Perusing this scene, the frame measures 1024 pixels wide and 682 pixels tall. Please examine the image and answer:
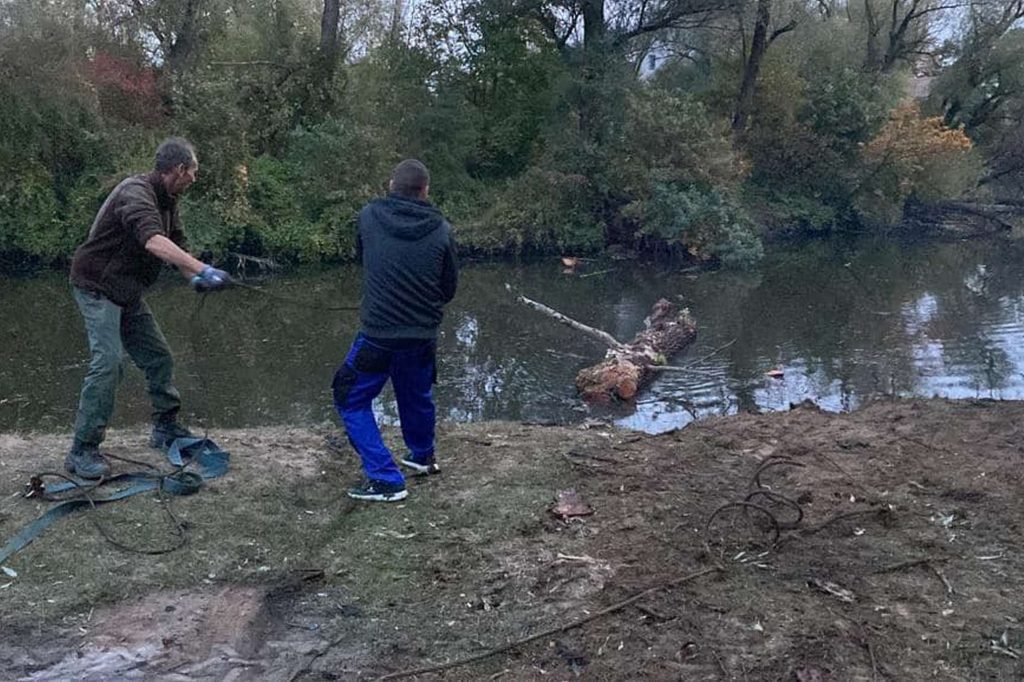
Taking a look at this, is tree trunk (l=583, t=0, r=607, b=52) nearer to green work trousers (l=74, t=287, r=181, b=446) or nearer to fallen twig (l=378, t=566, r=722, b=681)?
green work trousers (l=74, t=287, r=181, b=446)

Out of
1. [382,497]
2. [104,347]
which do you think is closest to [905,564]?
[382,497]

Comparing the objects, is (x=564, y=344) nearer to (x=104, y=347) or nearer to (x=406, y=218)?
(x=406, y=218)

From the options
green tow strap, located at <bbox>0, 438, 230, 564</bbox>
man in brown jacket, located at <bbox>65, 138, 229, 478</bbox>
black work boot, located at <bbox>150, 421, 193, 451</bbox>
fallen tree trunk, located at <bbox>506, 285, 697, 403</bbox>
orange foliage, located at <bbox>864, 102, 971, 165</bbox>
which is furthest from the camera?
orange foliage, located at <bbox>864, 102, 971, 165</bbox>

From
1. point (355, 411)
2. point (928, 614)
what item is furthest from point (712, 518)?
point (355, 411)

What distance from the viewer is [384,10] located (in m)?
28.8

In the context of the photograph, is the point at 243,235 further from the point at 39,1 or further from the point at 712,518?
the point at 712,518

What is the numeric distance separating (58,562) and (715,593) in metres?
3.12

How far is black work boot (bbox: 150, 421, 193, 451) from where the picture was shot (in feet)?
20.2

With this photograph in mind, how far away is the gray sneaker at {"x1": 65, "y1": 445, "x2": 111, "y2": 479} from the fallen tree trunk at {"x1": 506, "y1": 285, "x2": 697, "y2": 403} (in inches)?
212

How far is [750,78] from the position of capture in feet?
97.2

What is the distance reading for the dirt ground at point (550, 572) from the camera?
3.91 meters

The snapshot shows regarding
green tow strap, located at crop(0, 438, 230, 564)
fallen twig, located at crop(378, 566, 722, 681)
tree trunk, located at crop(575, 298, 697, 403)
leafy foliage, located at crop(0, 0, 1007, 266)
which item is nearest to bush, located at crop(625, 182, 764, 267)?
leafy foliage, located at crop(0, 0, 1007, 266)

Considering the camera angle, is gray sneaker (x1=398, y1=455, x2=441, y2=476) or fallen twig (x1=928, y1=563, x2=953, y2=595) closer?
fallen twig (x1=928, y1=563, x2=953, y2=595)

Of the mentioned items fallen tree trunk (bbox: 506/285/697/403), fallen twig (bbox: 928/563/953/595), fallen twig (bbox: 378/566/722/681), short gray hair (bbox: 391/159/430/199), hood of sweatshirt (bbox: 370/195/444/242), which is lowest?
fallen tree trunk (bbox: 506/285/697/403)
